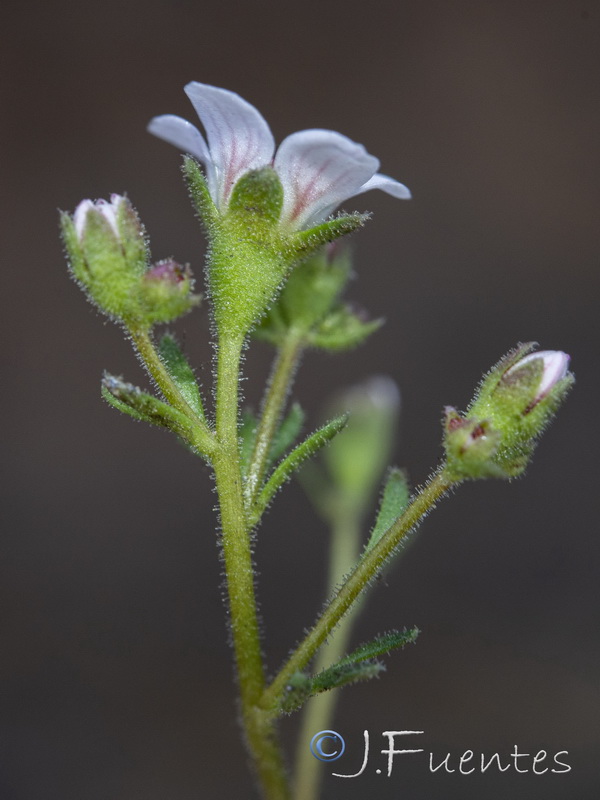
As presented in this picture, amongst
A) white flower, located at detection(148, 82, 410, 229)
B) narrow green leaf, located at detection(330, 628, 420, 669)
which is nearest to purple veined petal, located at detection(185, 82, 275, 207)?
white flower, located at detection(148, 82, 410, 229)

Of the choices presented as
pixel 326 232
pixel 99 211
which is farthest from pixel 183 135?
pixel 326 232

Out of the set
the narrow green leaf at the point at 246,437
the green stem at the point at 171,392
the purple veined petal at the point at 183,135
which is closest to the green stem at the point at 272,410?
the narrow green leaf at the point at 246,437

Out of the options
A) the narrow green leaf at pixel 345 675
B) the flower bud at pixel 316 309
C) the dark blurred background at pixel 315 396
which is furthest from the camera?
the dark blurred background at pixel 315 396

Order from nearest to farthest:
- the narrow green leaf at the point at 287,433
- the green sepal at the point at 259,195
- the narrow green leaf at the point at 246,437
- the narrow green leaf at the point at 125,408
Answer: the narrow green leaf at the point at 125,408, the green sepal at the point at 259,195, the narrow green leaf at the point at 246,437, the narrow green leaf at the point at 287,433

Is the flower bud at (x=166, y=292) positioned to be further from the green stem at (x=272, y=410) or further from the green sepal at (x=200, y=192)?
the green stem at (x=272, y=410)

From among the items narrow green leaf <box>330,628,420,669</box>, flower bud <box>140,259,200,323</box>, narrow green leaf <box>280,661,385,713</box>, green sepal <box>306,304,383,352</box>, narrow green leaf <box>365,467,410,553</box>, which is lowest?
narrow green leaf <box>280,661,385,713</box>

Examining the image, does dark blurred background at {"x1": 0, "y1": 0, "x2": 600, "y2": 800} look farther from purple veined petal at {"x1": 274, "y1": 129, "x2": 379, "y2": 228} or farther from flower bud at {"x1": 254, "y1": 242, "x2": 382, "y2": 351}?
purple veined petal at {"x1": 274, "y1": 129, "x2": 379, "y2": 228}

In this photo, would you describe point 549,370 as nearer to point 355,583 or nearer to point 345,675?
point 355,583
